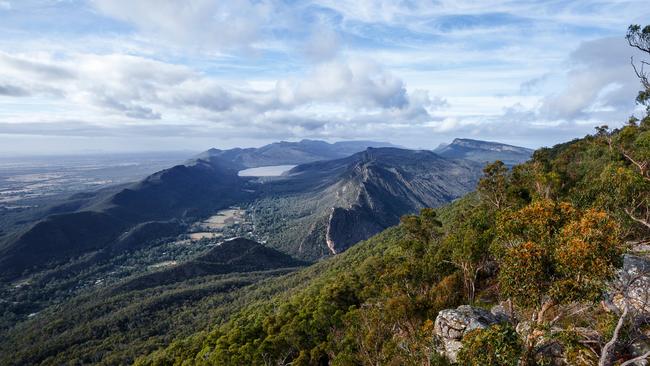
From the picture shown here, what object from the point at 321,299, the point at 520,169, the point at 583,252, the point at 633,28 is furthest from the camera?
the point at 520,169

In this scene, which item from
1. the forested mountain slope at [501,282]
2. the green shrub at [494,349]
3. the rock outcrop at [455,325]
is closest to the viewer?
the green shrub at [494,349]

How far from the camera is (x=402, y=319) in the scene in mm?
31281

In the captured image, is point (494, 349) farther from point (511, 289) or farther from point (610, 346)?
point (610, 346)

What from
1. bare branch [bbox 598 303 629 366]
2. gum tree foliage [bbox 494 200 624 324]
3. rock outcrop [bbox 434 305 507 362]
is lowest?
rock outcrop [bbox 434 305 507 362]

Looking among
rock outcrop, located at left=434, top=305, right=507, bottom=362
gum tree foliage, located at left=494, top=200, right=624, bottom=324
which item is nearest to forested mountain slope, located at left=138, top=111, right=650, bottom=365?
gum tree foliage, located at left=494, top=200, right=624, bottom=324

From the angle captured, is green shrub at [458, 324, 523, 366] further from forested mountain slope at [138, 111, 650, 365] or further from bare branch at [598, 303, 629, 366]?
bare branch at [598, 303, 629, 366]

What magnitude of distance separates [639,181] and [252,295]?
368ft

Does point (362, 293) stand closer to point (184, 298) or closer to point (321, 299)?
point (321, 299)

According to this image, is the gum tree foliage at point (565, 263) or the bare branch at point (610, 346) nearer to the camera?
the bare branch at point (610, 346)

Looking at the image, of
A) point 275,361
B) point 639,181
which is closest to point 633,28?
point 639,181

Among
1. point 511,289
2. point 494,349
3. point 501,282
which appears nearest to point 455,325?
point 501,282

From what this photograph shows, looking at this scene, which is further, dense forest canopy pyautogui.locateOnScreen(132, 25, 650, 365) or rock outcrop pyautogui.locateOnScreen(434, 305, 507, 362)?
rock outcrop pyautogui.locateOnScreen(434, 305, 507, 362)

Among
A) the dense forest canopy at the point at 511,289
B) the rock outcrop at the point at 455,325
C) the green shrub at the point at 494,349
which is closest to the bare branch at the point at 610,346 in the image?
the dense forest canopy at the point at 511,289

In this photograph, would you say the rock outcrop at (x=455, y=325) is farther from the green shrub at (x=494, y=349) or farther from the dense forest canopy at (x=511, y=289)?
the green shrub at (x=494, y=349)
